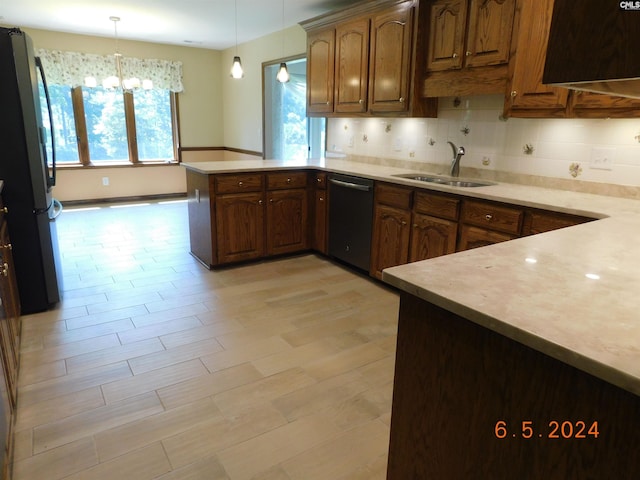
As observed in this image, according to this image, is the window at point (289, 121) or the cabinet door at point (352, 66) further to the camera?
the window at point (289, 121)

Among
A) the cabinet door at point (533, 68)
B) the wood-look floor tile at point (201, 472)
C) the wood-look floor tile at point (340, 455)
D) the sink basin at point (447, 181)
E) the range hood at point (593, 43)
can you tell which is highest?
the cabinet door at point (533, 68)

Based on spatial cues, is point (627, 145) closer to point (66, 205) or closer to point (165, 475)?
point (165, 475)

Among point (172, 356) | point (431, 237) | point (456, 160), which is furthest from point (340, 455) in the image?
point (456, 160)

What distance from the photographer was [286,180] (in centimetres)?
397

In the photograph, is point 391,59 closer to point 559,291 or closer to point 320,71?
point 320,71

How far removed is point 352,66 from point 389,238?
1619 mm

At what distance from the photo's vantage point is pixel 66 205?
6.45 m

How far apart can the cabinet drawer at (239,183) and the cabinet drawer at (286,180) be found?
0.10 m

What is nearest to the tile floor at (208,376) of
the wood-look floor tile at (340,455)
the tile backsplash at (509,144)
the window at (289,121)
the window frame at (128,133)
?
the wood-look floor tile at (340,455)

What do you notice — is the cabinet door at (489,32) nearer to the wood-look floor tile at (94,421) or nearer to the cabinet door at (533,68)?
the cabinet door at (533,68)

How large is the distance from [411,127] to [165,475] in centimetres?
321

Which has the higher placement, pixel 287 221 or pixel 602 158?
pixel 602 158

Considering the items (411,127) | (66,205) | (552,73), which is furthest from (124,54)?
(552,73)

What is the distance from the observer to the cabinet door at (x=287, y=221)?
3.97 meters
